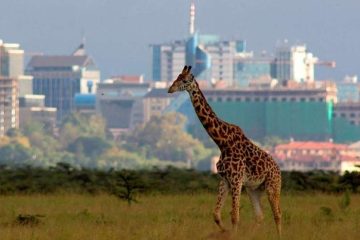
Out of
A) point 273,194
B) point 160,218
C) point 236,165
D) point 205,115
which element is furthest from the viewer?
point 160,218

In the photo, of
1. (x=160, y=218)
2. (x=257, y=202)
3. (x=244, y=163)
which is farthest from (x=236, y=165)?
(x=160, y=218)

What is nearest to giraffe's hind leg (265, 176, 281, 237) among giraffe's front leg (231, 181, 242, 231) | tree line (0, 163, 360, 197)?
giraffe's front leg (231, 181, 242, 231)

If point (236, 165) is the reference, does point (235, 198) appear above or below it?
below

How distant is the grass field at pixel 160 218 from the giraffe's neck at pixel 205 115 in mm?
1084

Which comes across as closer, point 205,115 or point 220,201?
point 220,201

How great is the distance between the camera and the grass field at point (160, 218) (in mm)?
19828

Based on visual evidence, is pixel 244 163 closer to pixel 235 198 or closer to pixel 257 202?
pixel 235 198

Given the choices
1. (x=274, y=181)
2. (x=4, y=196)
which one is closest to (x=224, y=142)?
(x=274, y=181)

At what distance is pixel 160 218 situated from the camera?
2339cm

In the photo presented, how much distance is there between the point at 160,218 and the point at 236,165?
4047 millimetres

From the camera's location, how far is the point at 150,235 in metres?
19.8

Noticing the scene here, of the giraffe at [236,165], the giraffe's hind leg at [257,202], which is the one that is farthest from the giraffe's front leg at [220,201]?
the giraffe's hind leg at [257,202]

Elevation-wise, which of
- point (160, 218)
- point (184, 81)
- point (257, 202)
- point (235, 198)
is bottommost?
point (160, 218)

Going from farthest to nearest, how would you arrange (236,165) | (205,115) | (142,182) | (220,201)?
1. (142,182)
2. (205,115)
3. (220,201)
4. (236,165)
